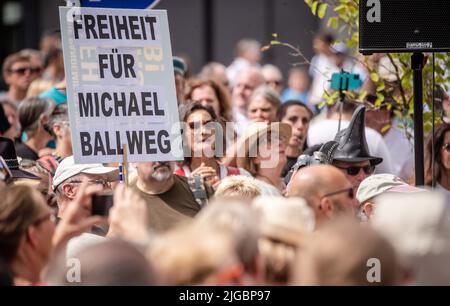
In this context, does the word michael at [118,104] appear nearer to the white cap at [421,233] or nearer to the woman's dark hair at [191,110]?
the woman's dark hair at [191,110]

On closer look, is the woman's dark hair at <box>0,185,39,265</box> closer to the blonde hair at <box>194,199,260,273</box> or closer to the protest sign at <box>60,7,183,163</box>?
the blonde hair at <box>194,199,260,273</box>

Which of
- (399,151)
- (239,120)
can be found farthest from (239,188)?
(239,120)

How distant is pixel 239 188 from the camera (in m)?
7.14

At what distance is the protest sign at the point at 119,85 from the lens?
714 cm

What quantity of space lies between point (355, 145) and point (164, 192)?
131 centimetres

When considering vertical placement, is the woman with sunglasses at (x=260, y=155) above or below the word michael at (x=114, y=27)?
below

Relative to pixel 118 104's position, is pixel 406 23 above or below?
above

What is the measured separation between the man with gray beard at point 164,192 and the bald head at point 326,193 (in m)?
1.96

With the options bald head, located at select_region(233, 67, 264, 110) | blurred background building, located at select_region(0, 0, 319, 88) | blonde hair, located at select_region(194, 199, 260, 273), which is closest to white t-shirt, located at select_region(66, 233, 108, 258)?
blonde hair, located at select_region(194, 199, 260, 273)

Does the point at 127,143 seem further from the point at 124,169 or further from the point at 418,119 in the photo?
the point at 418,119

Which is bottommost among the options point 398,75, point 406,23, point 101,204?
point 101,204

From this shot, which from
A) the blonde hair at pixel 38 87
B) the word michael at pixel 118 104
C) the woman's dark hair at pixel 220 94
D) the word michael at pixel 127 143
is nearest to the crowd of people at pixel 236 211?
the word michael at pixel 127 143

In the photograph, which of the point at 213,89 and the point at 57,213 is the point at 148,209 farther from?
the point at 213,89

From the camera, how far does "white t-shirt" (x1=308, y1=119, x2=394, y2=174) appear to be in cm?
887
